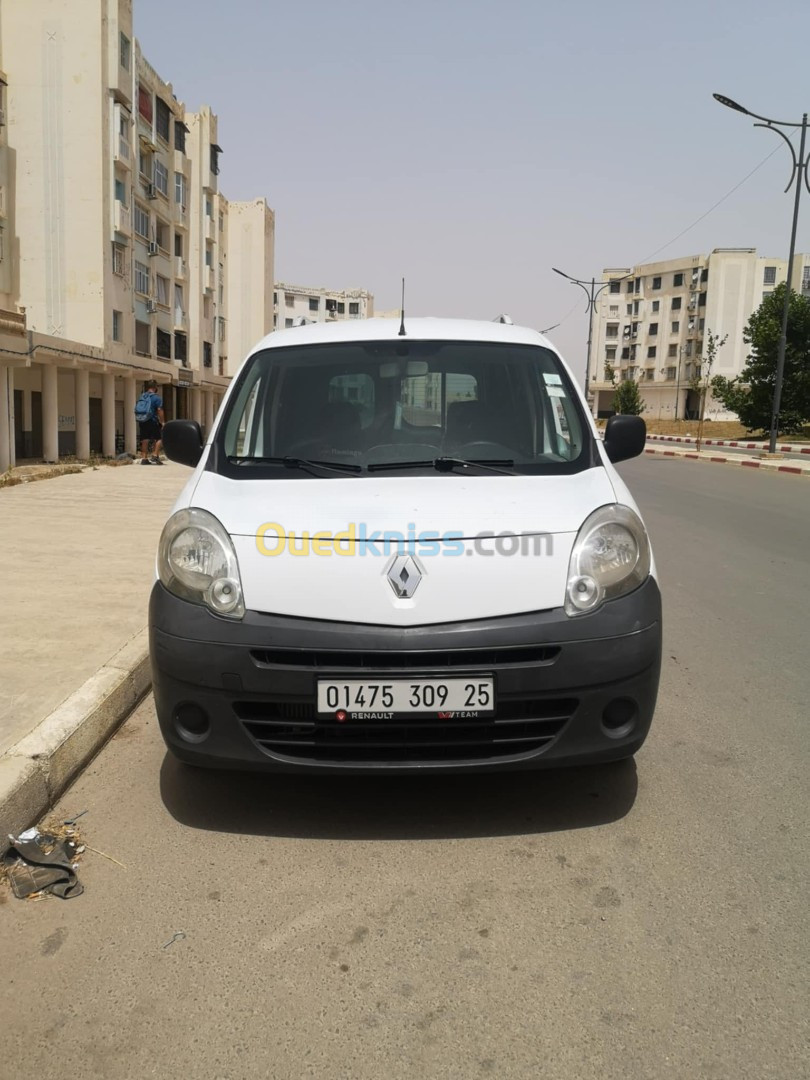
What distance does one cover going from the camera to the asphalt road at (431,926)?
2.09 meters

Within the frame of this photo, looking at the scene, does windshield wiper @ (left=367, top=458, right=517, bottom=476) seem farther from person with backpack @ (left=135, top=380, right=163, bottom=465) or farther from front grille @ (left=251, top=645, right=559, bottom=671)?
person with backpack @ (left=135, top=380, right=163, bottom=465)

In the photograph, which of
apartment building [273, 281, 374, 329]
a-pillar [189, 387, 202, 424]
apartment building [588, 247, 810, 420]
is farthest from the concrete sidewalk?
apartment building [273, 281, 374, 329]

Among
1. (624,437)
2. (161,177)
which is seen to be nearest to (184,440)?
(624,437)

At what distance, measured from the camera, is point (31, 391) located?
28875mm

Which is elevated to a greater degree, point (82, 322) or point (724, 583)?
point (82, 322)

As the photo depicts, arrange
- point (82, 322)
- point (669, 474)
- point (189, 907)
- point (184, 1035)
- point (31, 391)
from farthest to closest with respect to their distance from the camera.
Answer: point (82, 322)
point (31, 391)
point (669, 474)
point (189, 907)
point (184, 1035)

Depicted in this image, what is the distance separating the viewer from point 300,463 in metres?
3.65

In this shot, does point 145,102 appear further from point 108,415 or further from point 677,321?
point 677,321

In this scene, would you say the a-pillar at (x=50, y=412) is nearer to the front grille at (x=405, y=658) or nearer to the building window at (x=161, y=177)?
the building window at (x=161, y=177)

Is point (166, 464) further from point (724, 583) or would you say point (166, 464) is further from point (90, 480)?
point (724, 583)

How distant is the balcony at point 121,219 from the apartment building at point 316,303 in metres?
77.7

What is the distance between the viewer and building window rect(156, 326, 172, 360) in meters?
41.4

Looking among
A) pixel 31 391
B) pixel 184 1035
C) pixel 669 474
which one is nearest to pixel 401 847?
pixel 184 1035

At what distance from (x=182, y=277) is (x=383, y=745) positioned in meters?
44.2
